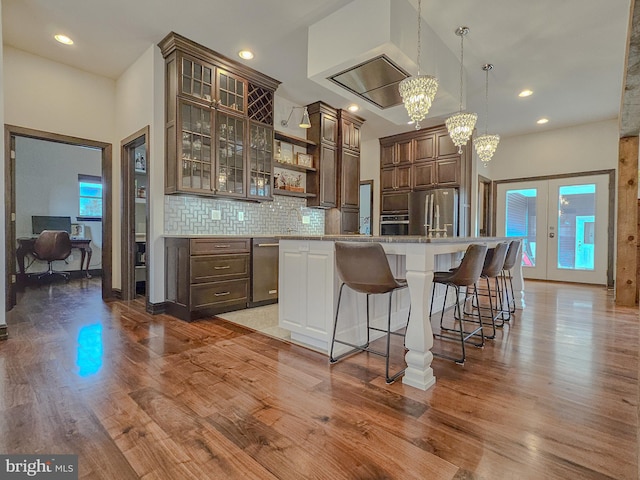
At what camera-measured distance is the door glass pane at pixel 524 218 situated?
6605mm

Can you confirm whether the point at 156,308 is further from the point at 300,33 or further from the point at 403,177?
the point at 403,177

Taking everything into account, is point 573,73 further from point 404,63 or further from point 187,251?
point 187,251

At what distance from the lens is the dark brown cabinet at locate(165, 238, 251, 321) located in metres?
3.30

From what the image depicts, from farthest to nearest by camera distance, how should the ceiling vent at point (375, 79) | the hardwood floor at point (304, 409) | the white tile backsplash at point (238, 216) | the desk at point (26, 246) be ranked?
the desk at point (26, 246), the white tile backsplash at point (238, 216), the ceiling vent at point (375, 79), the hardwood floor at point (304, 409)

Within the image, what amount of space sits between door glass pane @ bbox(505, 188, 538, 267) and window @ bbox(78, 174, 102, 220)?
876 cm

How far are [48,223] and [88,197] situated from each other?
91 centimetres

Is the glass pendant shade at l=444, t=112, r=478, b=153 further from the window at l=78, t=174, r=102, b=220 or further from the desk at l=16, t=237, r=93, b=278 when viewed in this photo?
the window at l=78, t=174, r=102, b=220

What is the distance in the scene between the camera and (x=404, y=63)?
9.04ft

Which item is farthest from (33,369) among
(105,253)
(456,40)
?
(456,40)

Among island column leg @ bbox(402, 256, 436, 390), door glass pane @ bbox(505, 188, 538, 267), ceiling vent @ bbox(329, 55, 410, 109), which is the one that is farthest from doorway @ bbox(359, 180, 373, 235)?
island column leg @ bbox(402, 256, 436, 390)

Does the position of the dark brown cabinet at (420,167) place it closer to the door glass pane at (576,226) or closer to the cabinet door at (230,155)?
the door glass pane at (576,226)

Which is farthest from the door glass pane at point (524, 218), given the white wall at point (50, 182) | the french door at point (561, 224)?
the white wall at point (50, 182)

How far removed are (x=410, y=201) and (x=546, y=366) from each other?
13.5ft

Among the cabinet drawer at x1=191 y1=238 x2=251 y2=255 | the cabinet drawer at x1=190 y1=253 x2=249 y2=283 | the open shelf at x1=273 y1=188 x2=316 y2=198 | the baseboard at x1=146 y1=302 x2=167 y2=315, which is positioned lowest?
the baseboard at x1=146 y1=302 x2=167 y2=315
